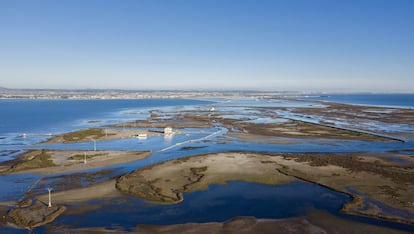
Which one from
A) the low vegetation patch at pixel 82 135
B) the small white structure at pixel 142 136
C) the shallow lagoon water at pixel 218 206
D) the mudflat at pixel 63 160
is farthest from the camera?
the small white structure at pixel 142 136

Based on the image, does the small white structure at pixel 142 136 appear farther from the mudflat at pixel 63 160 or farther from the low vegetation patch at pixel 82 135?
the mudflat at pixel 63 160

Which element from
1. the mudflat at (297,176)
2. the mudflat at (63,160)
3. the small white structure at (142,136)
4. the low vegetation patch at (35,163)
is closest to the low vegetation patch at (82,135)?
the small white structure at (142,136)

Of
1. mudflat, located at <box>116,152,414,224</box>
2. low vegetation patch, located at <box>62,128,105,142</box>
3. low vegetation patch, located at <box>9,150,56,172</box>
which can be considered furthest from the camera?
low vegetation patch, located at <box>62,128,105,142</box>

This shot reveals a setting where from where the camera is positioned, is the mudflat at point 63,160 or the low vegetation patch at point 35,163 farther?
the low vegetation patch at point 35,163

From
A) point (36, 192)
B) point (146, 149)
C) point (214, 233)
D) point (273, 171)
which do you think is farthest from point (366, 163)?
point (36, 192)

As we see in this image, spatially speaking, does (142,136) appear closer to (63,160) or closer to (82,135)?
(82,135)

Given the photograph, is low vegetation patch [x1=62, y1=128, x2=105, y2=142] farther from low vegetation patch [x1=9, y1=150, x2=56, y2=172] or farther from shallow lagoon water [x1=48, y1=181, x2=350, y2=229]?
shallow lagoon water [x1=48, y1=181, x2=350, y2=229]

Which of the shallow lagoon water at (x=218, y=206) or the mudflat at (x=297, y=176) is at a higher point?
the mudflat at (x=297, y=176)

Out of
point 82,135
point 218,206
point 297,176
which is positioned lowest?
point 218,206

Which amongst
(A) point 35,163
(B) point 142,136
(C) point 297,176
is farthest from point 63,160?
(C) point 297,176

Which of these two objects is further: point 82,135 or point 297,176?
point 82,135

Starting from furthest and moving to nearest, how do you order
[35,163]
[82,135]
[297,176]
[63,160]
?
[82,135], [63,160], [35,163], [297,176]

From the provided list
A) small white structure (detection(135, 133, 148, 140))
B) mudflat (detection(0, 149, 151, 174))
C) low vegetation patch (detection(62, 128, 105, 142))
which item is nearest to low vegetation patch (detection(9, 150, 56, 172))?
mudflat (detection(0, 149, 151, 174))
